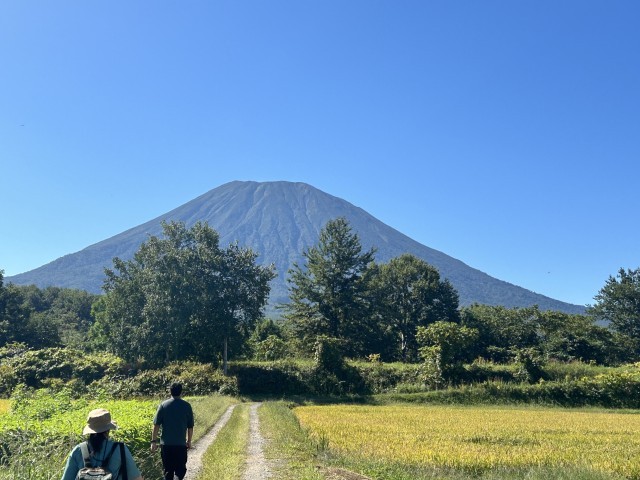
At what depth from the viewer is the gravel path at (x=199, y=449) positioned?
10820 millimetres

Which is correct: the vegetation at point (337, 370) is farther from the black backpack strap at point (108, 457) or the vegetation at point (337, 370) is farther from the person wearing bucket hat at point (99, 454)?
the black backpack strap at point (108, 457)

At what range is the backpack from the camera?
14.1 ft

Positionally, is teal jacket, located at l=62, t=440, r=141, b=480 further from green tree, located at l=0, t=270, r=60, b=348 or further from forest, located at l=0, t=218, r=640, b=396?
green tree, located at l=0, t=270, r=60, b=348

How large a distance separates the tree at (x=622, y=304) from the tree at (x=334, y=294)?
3796 centimetres

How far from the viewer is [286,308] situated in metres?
53.7

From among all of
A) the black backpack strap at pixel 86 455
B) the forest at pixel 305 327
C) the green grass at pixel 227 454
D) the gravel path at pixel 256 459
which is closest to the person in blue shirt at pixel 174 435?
the green grass at pixel 227 454

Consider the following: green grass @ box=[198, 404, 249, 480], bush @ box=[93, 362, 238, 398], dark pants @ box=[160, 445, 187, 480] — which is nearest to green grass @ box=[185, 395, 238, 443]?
green grass @ box=[198, 404, 249, 480]

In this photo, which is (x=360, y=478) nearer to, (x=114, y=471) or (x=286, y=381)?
(x=114, y=471)

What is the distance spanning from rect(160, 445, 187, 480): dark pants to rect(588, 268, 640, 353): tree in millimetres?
71808

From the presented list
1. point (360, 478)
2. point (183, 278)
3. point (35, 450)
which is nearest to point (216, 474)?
point (360, 478)

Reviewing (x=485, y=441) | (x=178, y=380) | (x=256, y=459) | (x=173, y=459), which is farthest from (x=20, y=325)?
(x=173, y=459)

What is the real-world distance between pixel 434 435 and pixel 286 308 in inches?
1462

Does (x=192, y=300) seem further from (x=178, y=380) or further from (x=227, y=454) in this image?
(x=227, y=454)

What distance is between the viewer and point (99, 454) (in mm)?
4660
